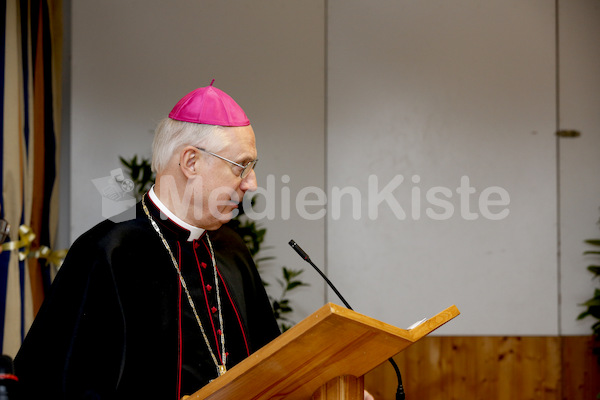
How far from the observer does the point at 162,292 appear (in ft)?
5.95

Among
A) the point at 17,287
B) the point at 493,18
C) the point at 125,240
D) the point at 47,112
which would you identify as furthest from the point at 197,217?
the point at 493,18

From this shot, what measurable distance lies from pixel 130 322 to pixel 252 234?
1957mm

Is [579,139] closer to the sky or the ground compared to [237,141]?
closer to the sky

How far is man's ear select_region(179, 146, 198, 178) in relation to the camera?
5.84 feet

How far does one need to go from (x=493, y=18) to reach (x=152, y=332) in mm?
3250

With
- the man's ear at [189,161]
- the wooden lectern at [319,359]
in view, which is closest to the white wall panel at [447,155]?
the man's ear at [189,161]

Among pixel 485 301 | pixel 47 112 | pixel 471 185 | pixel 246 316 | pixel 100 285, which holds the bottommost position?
pixel 485 301

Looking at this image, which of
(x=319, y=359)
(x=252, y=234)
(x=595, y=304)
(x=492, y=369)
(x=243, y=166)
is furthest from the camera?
(x=492, y=369)

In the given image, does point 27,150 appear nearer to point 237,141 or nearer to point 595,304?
point 237,141

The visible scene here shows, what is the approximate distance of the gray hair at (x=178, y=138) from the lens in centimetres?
181

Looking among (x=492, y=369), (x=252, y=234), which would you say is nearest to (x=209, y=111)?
(x=252, y=234)

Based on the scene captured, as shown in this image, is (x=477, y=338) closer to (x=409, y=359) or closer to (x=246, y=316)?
(x=409, y=359)

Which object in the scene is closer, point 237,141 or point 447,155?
point 237,141

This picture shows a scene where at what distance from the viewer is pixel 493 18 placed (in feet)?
13.2
